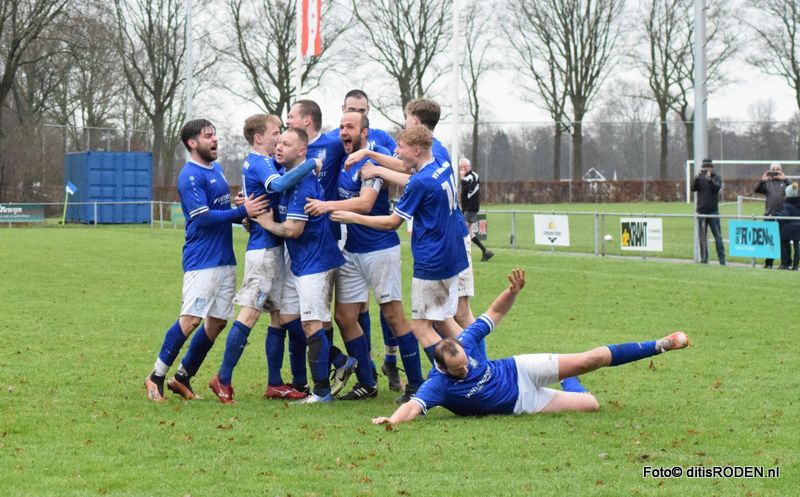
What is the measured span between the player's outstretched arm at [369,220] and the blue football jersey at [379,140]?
2.51ft

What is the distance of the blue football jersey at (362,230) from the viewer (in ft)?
28.5

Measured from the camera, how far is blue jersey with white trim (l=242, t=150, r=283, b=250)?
8.59 metres

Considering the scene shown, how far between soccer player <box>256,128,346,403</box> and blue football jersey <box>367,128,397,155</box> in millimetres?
536

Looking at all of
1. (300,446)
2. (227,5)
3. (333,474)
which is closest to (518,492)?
(333,474)

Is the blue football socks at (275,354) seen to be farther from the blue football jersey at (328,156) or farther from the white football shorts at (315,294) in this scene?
the blue football jersey at (328,156)

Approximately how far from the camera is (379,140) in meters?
8.95

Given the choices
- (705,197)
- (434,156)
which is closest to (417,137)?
(434,156)

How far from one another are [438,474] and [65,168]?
1763 inches

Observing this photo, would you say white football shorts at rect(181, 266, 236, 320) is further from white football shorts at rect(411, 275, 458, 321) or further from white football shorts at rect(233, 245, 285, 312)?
white football shorts at rect(411, 275, 458, 321)

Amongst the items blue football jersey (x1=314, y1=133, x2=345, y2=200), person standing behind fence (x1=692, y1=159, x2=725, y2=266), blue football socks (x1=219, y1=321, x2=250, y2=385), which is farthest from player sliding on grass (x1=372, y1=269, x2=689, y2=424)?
person standing behind fence (x1=692, y1=159, x2=725, y2=266)

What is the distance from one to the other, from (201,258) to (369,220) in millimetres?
1407

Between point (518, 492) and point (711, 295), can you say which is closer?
point (518, 492)

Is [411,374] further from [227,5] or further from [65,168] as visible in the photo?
[227,5]

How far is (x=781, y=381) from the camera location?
30.2 feet
